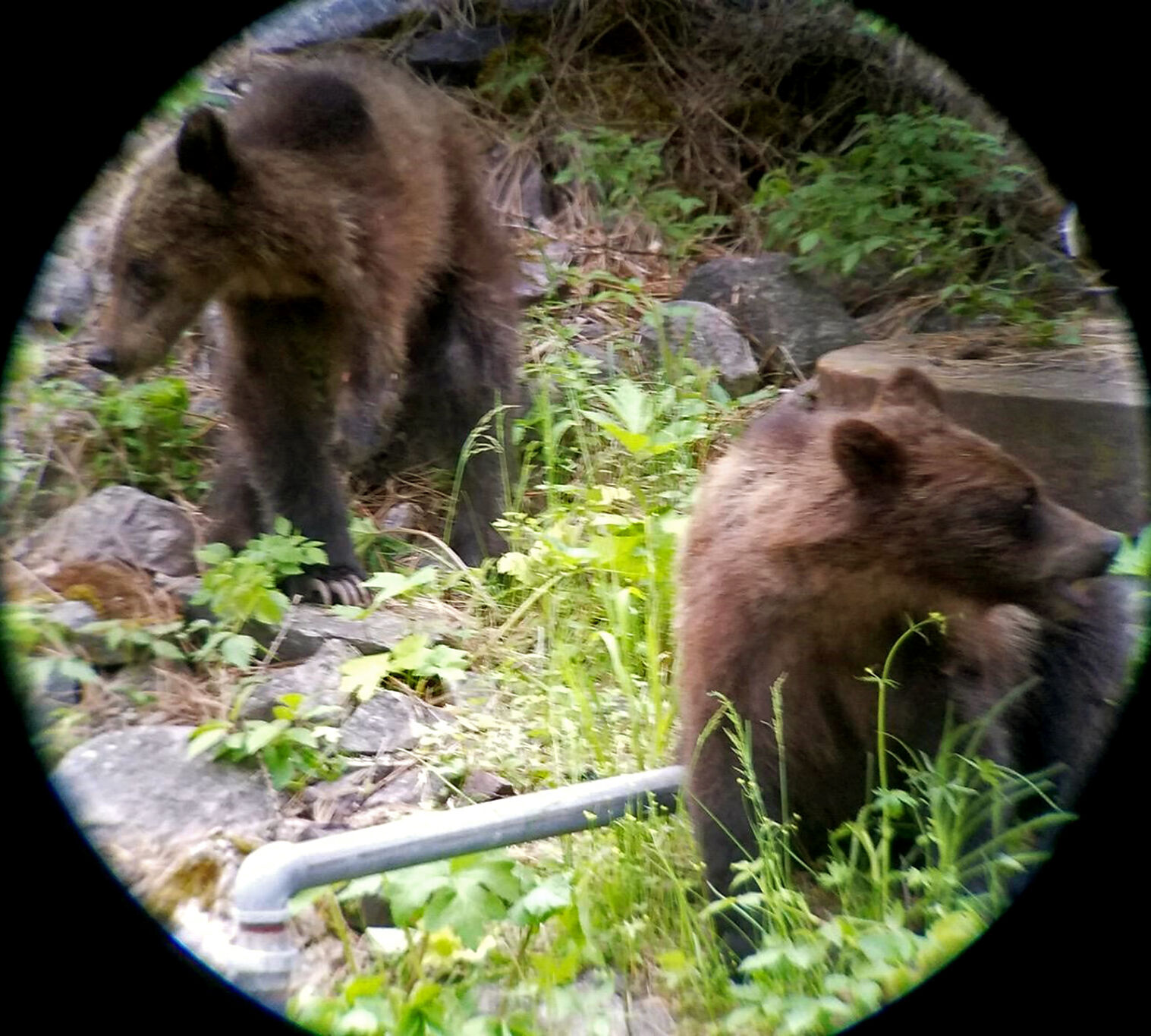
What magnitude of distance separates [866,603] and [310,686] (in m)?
1.31

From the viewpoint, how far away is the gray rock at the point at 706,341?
3.29m

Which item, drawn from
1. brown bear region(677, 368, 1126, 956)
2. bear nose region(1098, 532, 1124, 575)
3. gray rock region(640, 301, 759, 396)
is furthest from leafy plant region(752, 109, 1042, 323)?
bear nose region(1098, 532, 1124, 575)

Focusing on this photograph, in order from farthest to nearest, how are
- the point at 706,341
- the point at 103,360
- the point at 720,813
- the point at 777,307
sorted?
the point at 706,341, the point at 103,360, the point at 777,307, the point at 720,813

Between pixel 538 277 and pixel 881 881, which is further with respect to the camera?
pixel 538 277

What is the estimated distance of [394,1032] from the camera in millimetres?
1792

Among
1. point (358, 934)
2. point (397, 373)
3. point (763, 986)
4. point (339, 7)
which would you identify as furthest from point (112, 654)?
point (339, 7)

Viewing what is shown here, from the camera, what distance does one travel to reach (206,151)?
3260 millimetres

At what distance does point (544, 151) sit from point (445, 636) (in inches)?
85.1

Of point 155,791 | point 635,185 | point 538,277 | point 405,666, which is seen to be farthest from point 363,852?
point 538,277

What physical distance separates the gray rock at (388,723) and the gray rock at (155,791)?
0.93 feet

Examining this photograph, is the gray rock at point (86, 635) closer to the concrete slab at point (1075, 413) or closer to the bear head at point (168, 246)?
the bear head at point (168, 246)

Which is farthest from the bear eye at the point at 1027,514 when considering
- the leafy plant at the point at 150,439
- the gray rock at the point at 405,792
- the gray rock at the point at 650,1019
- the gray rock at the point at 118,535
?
the leafy plant at the point at 150,439

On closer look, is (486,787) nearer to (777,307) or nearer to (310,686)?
(310,686)

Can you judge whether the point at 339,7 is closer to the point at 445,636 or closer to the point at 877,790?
the point at 445,636
